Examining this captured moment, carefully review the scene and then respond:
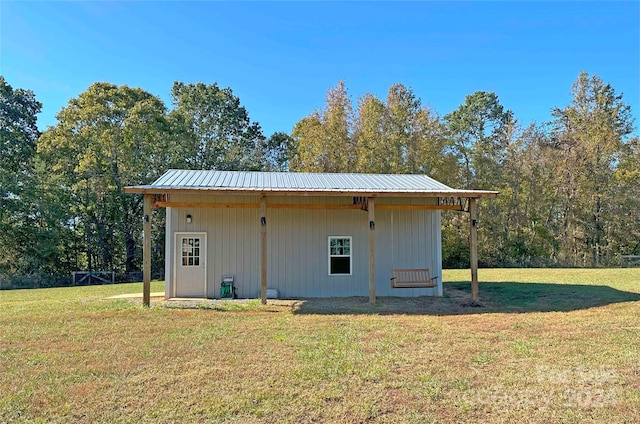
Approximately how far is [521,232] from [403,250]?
17.0 meters

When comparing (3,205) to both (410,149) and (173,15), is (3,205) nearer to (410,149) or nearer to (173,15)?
(173,15)

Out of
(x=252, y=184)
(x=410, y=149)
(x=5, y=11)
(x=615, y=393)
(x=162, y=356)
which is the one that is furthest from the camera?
(x=410, y=149)

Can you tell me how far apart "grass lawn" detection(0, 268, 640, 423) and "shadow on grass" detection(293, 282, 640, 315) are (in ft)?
1.03

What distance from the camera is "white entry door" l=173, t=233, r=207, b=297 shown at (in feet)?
32.6

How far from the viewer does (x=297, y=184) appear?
10273 mm

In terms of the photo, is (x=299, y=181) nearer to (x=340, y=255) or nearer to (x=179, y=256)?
(x=340, y=255)

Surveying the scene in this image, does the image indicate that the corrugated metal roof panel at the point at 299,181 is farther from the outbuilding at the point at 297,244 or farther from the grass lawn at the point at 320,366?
the grass lawn at the point at 320,366

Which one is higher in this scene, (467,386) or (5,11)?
(5,11)

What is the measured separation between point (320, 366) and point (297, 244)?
614 centimetres

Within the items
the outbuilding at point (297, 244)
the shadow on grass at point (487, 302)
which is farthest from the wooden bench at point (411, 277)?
the shadow on grass at point (487, 302)

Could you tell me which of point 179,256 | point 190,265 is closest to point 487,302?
point 190,265

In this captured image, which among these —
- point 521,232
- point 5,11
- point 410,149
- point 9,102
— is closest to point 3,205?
point 9,102

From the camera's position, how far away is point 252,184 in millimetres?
9867

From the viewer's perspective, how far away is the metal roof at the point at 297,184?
8359mm
